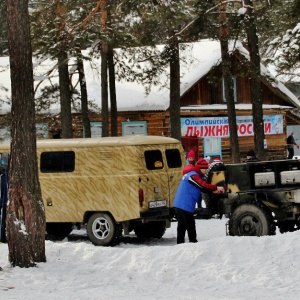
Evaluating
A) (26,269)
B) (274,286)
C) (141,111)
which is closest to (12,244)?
(26,269)

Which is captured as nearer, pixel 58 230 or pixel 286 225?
pixel 286 225

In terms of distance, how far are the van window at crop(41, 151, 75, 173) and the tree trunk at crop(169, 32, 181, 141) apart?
13.2 meters

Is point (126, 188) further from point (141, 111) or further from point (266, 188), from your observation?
point (141, 111)

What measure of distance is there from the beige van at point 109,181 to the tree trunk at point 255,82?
960cm

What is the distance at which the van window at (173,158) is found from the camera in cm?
1945

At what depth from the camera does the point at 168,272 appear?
42.2ft

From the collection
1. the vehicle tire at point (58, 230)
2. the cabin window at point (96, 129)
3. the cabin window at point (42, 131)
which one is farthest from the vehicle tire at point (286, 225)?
the cabin window at point (96, 129)

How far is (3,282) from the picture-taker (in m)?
12.6

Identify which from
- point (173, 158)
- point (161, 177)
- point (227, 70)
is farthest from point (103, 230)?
point (227, 70)

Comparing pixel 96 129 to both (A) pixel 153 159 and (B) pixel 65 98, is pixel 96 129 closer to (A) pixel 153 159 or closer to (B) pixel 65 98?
(B) pixel 65 98

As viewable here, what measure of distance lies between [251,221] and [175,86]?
16078 millimetres

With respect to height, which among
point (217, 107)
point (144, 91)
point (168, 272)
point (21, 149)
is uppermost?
point (144, 91)

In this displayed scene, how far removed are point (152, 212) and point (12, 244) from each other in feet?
17.5

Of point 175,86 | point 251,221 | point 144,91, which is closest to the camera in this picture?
point 251,221
